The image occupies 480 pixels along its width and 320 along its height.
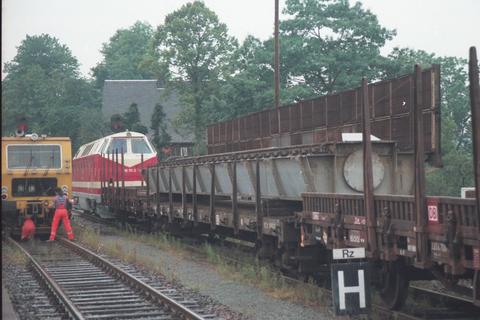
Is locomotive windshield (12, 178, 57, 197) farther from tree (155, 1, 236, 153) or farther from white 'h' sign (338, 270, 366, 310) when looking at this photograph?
tree (155, 1, 236, 153)

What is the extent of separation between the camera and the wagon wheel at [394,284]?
430 inches

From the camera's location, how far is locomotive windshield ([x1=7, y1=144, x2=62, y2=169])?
2411 centimetres

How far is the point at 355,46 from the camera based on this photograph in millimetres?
42125

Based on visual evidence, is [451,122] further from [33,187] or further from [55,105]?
[55,105]

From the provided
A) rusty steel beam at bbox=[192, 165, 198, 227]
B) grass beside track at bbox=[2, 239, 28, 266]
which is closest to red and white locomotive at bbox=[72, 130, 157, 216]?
rusty steel beam at bbox=[192, 165, 198, 227]

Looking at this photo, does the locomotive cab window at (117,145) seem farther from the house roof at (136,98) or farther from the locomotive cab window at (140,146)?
the house roof at (136,98)

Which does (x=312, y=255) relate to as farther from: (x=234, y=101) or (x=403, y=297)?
(x=234, y=101)

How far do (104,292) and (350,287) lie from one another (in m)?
5.19

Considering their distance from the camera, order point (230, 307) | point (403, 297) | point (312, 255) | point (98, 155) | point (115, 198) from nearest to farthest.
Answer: point (403, 297)
point (230, 307)
point (312, 255)
point (115, 198)
point (98, 155)

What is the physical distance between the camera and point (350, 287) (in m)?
10.0

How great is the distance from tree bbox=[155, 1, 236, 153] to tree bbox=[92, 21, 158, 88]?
3642cm

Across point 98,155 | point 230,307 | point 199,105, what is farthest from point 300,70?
point 230,307

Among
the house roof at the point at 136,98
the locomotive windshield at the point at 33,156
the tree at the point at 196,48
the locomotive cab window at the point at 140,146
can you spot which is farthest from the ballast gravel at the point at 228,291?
the house roof at the point at 136,98

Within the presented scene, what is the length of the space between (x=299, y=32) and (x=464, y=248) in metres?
36.1
